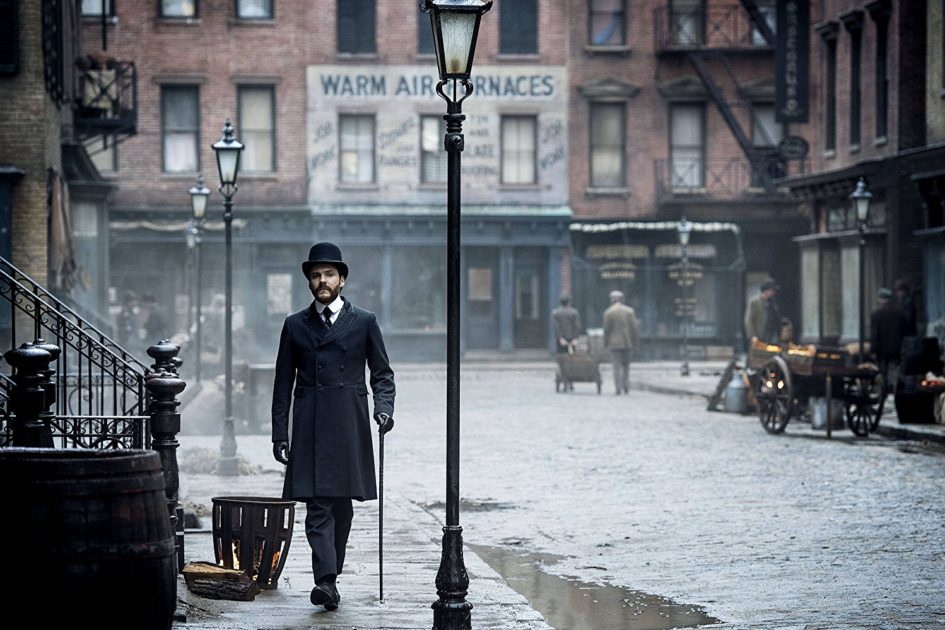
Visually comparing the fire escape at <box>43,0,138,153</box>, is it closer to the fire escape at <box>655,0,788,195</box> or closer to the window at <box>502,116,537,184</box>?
the window at <box>502,116,537,184</box>

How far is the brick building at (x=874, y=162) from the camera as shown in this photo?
27.7m

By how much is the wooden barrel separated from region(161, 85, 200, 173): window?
3668 centimetres

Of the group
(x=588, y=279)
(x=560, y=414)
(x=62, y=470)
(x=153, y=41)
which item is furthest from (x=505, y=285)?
(x=62, y=470)

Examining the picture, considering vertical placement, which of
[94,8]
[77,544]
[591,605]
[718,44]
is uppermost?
[94,8]

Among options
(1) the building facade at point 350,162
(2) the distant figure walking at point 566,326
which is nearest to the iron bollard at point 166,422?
(2) the distant figure walking at point 566,326

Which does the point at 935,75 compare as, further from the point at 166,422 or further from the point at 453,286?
the point at 166,422

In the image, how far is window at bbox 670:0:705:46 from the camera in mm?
42938

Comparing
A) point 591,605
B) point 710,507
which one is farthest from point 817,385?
point 591,605

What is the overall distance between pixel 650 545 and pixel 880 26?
20.8m

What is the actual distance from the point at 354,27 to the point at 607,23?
22.2 ft

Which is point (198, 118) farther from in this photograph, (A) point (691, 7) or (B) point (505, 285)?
(A) point (691, 7)

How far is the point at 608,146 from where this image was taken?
4334 cm

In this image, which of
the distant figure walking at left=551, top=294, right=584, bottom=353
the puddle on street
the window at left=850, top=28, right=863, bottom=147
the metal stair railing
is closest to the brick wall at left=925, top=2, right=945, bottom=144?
the window at left=850, top=28, right=863, bottom=147

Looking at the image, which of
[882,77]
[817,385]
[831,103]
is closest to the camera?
[817,385]
